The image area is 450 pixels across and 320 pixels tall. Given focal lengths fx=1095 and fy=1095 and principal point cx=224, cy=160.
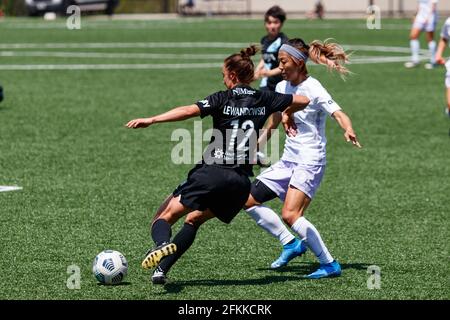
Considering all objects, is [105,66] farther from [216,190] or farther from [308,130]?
[216,190]

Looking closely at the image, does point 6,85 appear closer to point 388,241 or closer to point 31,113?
point 31,113

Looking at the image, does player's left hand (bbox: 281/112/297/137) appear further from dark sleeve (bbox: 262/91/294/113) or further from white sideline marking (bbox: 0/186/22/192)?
white sideline marking (bbox: 0/186/22/192)

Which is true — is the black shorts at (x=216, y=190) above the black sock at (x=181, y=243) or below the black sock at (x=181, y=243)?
above

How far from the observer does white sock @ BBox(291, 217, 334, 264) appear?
32.0 feet

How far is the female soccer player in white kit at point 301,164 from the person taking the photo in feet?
32.2

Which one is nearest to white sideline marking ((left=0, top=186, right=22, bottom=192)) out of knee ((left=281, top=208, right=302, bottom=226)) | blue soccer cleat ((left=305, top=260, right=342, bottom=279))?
knee ((left=281, top=208, right=302, bottom=226))

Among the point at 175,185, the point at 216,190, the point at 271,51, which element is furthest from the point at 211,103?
the point at 271,51

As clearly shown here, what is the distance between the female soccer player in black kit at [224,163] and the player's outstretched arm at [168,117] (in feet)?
0.50

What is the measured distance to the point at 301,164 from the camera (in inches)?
395

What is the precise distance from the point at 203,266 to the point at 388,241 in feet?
7.49

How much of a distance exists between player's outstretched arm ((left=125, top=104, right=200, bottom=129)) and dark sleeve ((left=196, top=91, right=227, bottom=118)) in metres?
0.06

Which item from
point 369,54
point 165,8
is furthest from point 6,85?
point 165,8

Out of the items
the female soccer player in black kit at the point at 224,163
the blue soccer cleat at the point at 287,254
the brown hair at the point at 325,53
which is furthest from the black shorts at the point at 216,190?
the brown hair at the point at 325,53

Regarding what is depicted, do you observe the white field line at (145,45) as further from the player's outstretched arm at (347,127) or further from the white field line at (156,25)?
the player's outstretched arm at (347,127)
